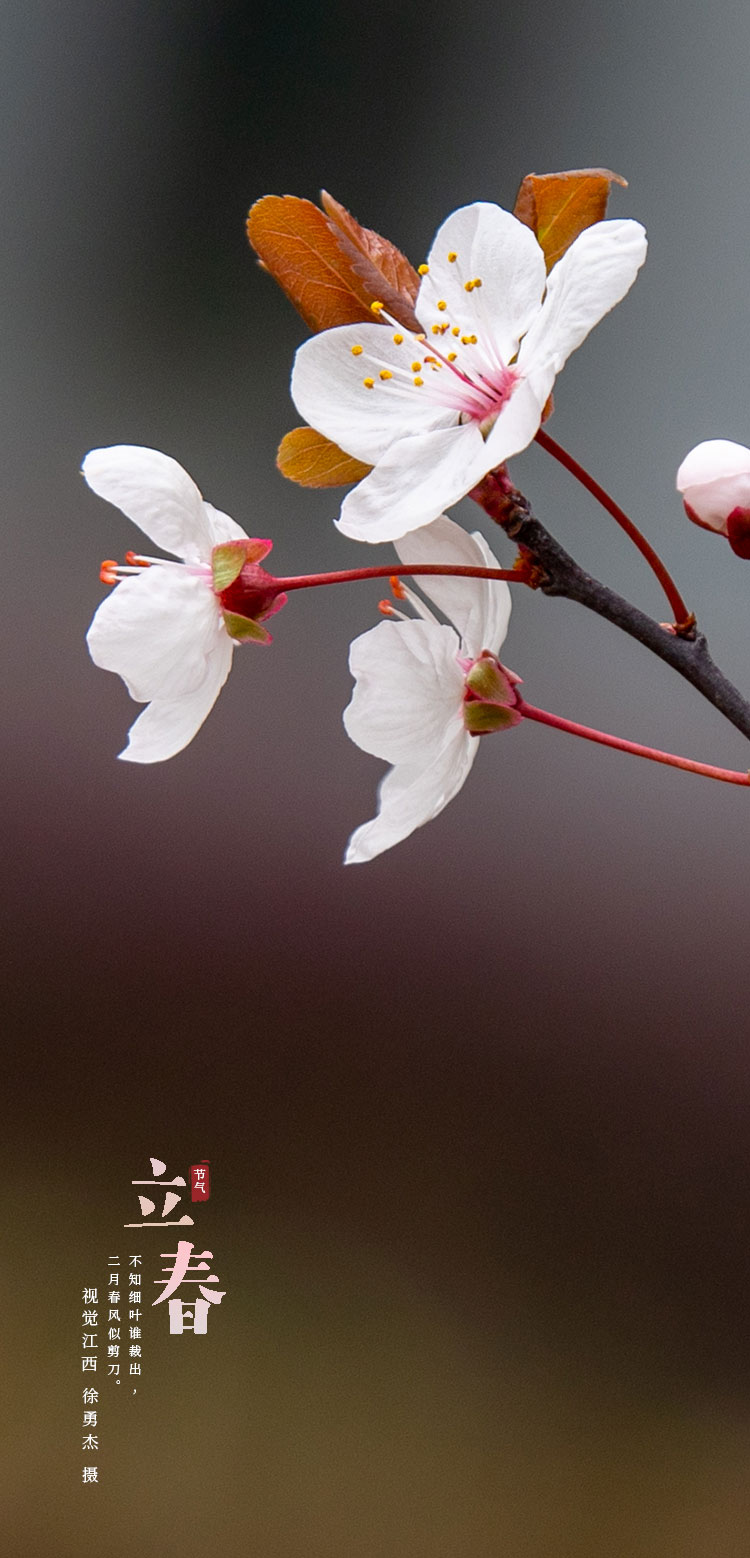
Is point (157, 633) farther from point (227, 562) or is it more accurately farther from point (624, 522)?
point (624, 522)

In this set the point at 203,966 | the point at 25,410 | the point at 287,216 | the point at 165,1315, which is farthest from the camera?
the point at 25,410

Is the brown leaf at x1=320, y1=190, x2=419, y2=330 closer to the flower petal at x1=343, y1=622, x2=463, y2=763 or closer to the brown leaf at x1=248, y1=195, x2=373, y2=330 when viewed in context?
the brown leaf at x1=248, y1=195, x2=373, y2=330

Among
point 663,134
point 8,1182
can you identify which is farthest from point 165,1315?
point 663,134

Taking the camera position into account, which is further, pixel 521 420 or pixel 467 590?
pixel 467 590

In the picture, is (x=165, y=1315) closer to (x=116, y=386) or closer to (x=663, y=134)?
(x=116, y=386)

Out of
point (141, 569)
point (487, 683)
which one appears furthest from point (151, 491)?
point (487, 683)

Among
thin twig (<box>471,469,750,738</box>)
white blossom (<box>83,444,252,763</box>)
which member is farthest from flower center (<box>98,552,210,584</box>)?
thin twig (<box>471,469,750,738</box>)
